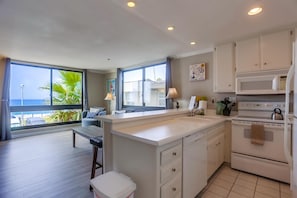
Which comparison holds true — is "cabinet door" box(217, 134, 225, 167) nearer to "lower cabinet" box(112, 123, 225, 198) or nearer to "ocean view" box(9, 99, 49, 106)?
"lower cabinet" box(112, 123, 225, 198)

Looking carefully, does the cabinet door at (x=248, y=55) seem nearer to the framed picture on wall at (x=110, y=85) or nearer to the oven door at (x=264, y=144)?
the oven door at (x=264, y=144)

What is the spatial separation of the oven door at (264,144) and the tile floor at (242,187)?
37 centimetres

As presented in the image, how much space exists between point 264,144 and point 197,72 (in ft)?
7.10

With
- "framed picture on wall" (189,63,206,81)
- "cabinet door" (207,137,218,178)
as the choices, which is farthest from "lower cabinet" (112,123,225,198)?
"framed picture on wall" (189,63,206,81)

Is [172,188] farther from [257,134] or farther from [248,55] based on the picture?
[248,55]

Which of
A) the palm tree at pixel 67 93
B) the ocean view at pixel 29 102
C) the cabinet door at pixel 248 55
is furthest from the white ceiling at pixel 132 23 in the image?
the palm tree at pixel 67 93

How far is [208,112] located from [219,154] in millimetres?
1186

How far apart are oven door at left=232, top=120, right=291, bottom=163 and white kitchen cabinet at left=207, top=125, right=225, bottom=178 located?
22 cm

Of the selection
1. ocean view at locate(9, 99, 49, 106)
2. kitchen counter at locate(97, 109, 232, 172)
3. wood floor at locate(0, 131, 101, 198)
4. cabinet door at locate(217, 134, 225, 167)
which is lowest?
wood floor at locate(0, 131, 101, 198)

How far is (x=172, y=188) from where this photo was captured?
1.49m

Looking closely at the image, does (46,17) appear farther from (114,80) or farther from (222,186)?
(114,80)

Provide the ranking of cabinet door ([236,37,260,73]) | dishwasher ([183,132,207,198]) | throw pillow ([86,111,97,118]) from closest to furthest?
dishwasher ([183,132,207,198]) < cabinet door ([236,37,260,73]) < throw pillow ([86,111,97,118])

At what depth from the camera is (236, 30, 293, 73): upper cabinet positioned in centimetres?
247

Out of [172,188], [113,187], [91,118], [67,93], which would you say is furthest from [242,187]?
[67,93]
